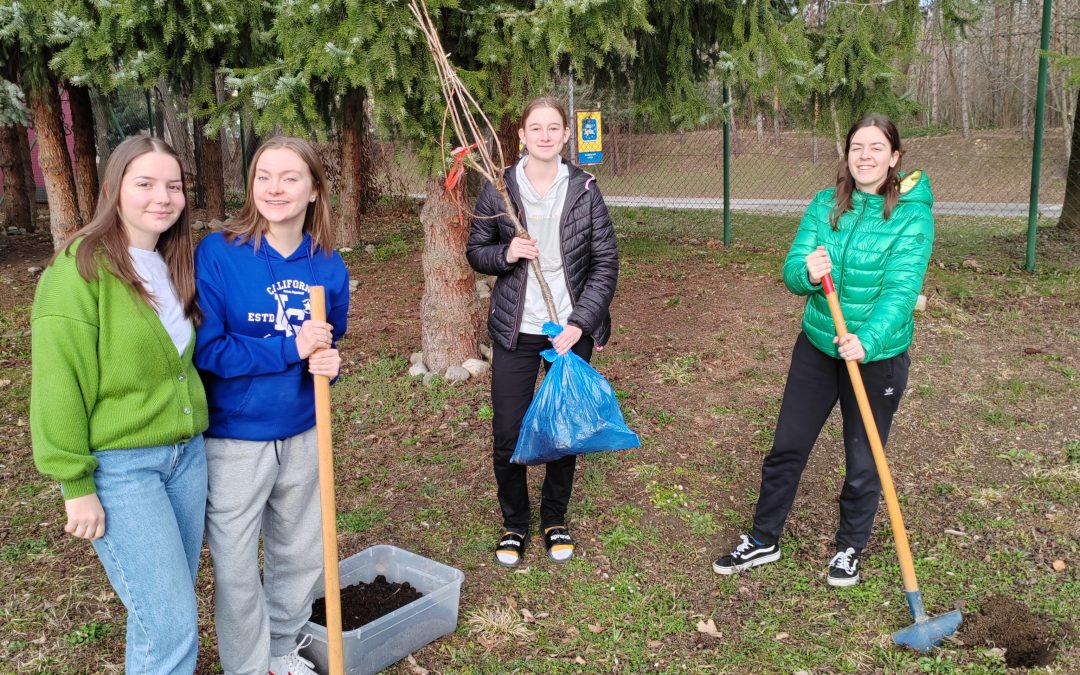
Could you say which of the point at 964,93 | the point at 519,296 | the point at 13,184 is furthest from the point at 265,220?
the point at 964,93

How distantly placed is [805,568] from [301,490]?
80.8 inches

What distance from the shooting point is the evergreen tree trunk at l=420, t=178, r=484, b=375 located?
5.50m

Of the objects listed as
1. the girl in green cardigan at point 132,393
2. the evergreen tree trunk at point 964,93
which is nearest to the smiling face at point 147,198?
the girl in green cardigan at point 132,393

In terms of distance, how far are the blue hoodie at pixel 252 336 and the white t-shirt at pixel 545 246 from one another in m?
0.99

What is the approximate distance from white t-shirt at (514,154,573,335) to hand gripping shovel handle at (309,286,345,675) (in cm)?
107

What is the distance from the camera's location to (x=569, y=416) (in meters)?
3.21

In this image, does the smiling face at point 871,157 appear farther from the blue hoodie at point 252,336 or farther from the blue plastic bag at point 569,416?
the blue hoodie at point 252,336

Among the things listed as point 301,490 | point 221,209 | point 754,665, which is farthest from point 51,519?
point 221,209

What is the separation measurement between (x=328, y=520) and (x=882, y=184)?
7.15ft

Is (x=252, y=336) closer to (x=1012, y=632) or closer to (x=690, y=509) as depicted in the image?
(x=690, y=509)

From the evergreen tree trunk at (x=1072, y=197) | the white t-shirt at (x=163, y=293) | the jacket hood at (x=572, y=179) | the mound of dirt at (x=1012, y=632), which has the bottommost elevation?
the mound of dirt at (x=1012, y=632)

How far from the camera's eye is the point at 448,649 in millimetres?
3055

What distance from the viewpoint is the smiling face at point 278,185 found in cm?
246

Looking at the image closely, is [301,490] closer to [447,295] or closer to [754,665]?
[754,665]
